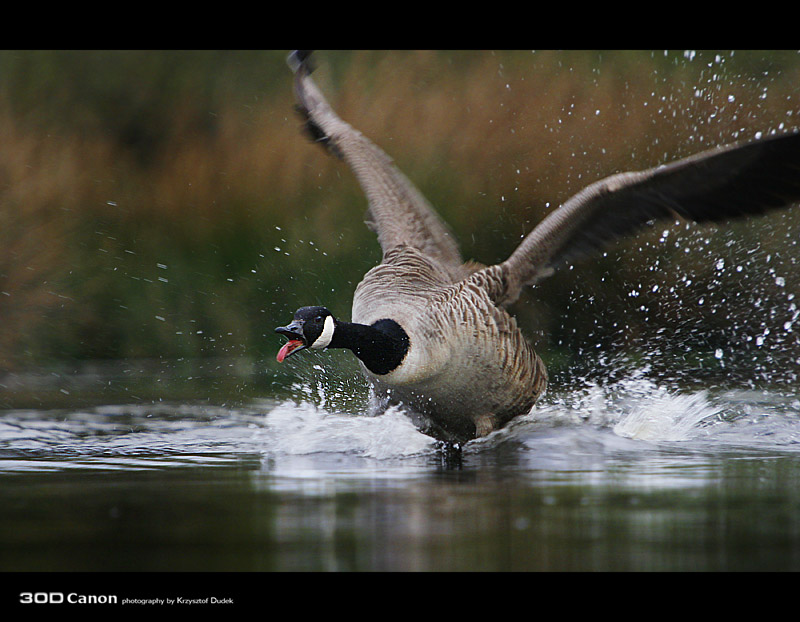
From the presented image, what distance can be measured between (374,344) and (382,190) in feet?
8.03

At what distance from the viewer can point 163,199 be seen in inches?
426

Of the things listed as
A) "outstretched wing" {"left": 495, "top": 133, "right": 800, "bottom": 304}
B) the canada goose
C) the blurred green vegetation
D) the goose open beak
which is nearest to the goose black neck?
the canada goose

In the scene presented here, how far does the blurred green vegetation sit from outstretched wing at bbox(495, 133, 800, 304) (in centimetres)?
265

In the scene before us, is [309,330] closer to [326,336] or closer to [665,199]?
[326,336]

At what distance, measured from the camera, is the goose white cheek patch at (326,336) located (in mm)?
5566

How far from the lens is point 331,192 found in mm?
10805

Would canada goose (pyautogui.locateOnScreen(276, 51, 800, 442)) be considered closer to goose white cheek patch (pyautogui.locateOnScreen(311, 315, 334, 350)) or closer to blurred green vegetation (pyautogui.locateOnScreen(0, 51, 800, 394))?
goose white cheek patch (pyautogui.locateOnScreen(311, 315, 334, 350))

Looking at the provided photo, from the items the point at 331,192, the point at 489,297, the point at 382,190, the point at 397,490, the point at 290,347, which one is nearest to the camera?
the point at 397,490

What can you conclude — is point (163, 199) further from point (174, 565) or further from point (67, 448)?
point (174, 565)

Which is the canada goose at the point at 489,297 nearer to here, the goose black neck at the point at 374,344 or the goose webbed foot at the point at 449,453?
the goose black neck at the point at 374,344

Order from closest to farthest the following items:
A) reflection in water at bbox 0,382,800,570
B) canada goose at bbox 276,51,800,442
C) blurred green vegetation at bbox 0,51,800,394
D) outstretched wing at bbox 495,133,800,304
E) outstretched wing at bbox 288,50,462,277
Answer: reflection in water at bbox 0,382,800,570
canada goose at bbox 276,51,800,442
outstretched wing at bbox 495,133,800,304
outstretched wing at bbox 288,50,462,277
blurred green vegetation at bbox 0,51,800,394

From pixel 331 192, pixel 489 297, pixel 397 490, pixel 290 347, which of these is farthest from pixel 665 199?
pixel 331 192

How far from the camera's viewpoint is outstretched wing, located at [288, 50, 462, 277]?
25.0 feet

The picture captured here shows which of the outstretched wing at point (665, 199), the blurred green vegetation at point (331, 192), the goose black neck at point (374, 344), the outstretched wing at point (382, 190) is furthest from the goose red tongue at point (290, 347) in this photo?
the blurred green vegetation at point (331, 192)
